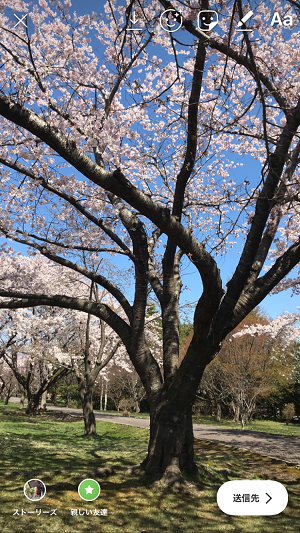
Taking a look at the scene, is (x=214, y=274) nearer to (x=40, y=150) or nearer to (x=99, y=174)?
(x=99, y=174)

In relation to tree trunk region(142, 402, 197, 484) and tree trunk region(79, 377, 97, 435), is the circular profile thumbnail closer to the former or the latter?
tree trunk region(142, 402, 197, 484)

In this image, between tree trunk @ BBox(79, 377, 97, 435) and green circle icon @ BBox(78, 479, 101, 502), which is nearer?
green circle icon @ BBox(78, 479, 101, 502)

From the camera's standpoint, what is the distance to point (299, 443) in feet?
40.4

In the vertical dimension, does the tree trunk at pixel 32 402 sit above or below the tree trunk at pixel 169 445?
below

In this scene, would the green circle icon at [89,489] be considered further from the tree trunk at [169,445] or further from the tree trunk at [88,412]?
the tree trunk at [88,412]

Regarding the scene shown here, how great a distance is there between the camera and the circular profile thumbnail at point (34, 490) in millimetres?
3758

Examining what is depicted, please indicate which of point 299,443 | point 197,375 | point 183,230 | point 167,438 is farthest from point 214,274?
point 299,443

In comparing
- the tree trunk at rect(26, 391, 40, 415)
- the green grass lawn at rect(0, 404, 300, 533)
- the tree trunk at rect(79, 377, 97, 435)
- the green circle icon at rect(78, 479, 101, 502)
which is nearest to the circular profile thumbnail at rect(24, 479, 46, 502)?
the green grass lawn at rect(0, 404, 300, 533)

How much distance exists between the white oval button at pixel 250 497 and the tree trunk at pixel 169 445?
89.9 inches

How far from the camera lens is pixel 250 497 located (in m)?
3.29

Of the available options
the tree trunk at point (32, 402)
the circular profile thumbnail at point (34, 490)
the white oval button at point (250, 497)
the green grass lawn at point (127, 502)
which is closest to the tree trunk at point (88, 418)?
the green grass lawn at point (127, 502)

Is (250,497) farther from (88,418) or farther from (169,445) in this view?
(88,418)

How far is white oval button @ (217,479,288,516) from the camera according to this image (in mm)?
3285

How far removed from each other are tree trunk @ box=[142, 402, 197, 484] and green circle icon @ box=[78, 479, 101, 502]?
5.53ft
